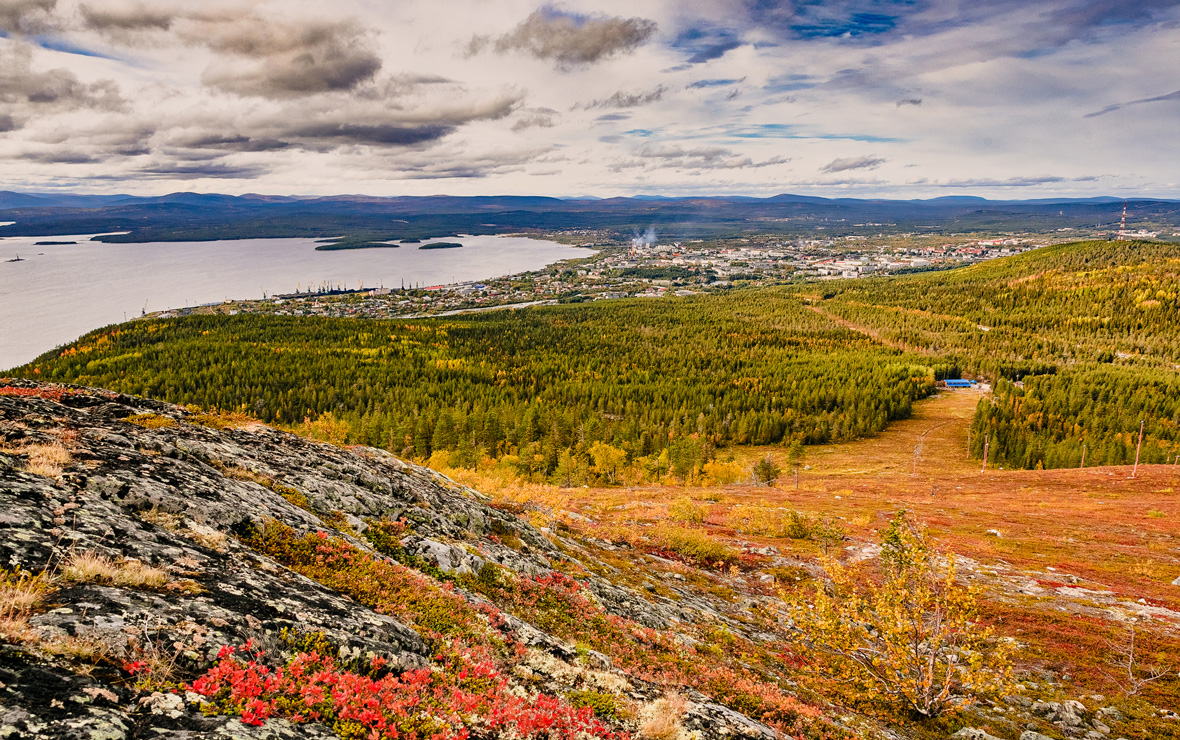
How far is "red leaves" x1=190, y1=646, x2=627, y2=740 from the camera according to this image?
609 centimetres

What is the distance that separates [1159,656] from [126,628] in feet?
104

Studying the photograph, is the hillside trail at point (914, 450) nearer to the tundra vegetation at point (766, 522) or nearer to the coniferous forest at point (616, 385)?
the tundra vegetation at point (766, 522)

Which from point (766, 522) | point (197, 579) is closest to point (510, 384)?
point (766, 522)

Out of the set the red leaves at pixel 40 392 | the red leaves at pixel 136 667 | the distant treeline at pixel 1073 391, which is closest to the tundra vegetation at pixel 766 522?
the red leaves at pixel 136 667

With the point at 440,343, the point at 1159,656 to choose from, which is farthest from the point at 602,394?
the point at 1159,656

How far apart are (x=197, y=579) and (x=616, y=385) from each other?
124 m

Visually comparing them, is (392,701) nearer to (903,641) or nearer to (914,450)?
(903,641)

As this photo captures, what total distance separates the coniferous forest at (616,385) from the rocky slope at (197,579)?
Answer: 6310 cm

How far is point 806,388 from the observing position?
427 ft

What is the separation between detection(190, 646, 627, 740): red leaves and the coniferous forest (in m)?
69.7

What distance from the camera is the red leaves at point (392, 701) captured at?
6090mm

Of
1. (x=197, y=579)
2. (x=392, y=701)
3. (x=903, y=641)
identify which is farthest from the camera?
(x=903, y=641)

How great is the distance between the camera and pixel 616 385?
131125 millimetres

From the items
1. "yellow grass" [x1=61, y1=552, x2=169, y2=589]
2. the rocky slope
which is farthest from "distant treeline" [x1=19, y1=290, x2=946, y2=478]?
"yellow grass" [x1=61, y1=552, x2=169, y2=589]
